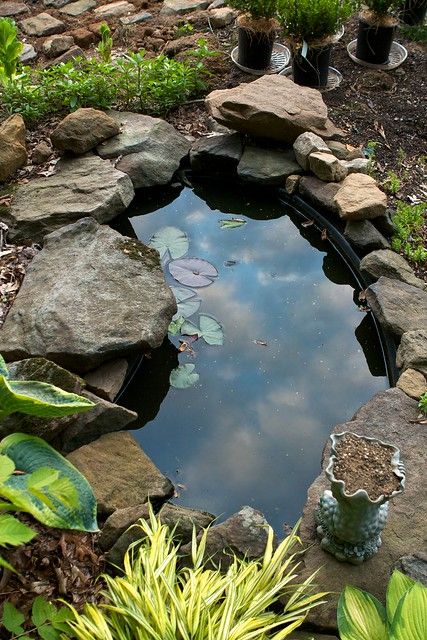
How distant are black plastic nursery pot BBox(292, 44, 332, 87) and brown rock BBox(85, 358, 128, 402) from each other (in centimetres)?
312

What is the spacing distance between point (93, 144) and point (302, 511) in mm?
3016

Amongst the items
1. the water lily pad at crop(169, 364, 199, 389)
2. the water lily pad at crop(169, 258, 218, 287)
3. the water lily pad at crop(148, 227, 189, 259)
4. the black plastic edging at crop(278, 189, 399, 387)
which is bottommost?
the water lily pad at crop(169, 364, 199, 389)

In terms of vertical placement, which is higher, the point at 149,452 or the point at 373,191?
the point at 373,191

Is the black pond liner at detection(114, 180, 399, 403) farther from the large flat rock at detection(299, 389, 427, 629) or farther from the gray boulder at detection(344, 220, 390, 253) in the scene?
the large flat rock at detection(299, 389, 427, 629)

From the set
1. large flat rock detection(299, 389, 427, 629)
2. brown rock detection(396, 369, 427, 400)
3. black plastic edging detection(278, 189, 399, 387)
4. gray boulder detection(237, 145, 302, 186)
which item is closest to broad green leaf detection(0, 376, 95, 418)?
large flat rock detection(299, 389, 427, 629)

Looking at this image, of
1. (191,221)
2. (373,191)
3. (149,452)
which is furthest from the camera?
(191,221)

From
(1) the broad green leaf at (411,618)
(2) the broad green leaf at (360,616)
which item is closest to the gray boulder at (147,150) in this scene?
(2) the broad green leaf at (360,616)

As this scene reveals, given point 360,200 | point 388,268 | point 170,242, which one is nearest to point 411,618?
point 388,268

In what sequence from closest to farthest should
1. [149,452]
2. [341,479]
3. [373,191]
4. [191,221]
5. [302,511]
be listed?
[341,479]
[302,511]
[149,452]
[373,191]
[191,221]

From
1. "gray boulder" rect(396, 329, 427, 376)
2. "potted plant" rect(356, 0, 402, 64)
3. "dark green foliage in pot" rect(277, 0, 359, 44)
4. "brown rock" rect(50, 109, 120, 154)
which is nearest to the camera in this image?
"gray boulder" rect(396, 329, 427, 376)

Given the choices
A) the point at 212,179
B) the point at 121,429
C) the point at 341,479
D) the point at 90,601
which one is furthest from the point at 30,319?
the point at 212,179

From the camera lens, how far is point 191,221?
204 inches

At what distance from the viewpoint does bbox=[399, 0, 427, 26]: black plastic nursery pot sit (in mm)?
6727

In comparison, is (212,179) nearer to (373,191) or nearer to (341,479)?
(373,191)
